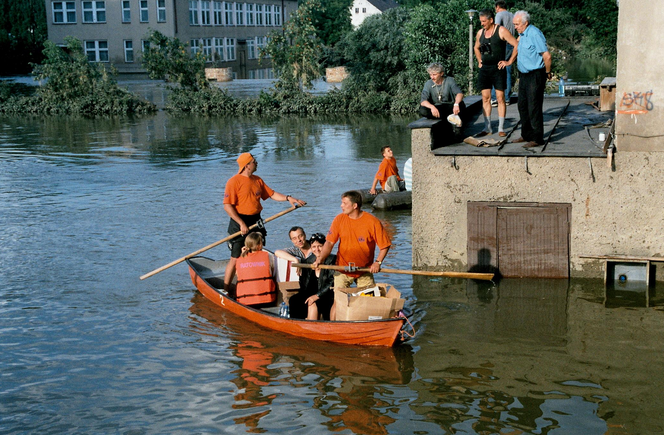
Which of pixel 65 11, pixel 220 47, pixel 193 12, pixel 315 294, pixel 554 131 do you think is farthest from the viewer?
pixel 220 47

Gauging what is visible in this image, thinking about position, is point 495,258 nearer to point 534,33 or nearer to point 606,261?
point 606,261

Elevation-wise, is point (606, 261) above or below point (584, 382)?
above

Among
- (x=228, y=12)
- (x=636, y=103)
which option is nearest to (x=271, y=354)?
(x=636, y=103)

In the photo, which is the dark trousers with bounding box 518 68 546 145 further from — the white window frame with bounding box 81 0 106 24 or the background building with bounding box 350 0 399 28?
the background building with bounding box 350 0 399 28

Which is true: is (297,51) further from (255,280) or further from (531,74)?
(255,280)

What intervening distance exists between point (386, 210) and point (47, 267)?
301 inches

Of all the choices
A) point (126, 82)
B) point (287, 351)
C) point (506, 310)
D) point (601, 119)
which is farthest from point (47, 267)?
point (126, 82)

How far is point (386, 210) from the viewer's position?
62.2 feet

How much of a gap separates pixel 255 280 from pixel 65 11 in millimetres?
56156

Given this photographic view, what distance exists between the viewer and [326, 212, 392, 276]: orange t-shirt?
10680 mm

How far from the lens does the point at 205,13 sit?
65.2 metres

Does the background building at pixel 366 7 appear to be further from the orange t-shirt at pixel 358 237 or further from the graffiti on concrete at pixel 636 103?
the orange t-shirt at pixel 358 237

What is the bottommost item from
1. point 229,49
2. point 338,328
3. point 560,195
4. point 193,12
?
point 338,328

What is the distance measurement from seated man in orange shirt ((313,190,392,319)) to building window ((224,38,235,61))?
5998cm
